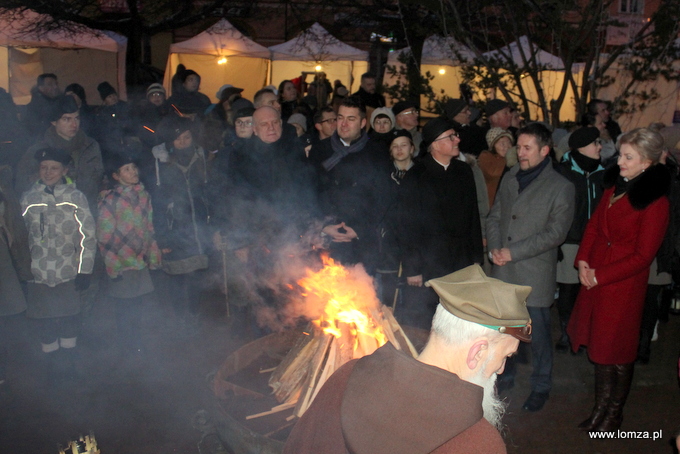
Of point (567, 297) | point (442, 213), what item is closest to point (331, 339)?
point (442, 213)

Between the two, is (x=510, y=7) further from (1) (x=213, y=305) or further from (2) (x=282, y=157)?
(1) (x=213, y=305)

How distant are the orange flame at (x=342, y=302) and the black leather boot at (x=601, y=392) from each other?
5.74 ft

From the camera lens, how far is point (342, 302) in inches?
156

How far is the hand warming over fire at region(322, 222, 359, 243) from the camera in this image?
5227mm

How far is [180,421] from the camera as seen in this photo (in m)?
4.36

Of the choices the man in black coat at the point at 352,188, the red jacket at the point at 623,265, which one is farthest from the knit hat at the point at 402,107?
the red jacket at the point at 623,265

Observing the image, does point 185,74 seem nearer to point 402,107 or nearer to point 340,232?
point 402,107

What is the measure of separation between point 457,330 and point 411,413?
594mm

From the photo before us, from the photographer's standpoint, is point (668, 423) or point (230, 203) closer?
point (668, 423)

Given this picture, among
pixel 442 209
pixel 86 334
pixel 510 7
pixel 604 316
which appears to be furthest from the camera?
pixel 510 7

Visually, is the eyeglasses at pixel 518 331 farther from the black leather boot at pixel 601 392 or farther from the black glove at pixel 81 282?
the black glove at pixel 81 282

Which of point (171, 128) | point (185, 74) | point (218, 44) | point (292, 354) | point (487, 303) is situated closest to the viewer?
point (487, 303)

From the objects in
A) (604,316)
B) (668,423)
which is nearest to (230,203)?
(604,316)

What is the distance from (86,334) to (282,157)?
8.96ft
